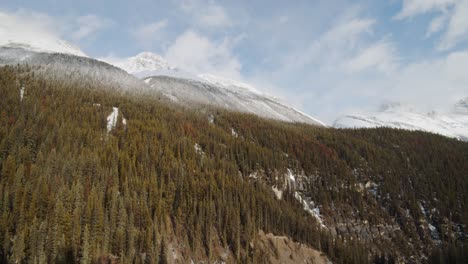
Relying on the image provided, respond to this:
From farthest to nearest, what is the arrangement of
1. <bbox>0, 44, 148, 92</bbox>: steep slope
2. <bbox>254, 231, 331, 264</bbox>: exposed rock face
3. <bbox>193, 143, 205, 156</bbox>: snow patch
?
<bbox>0, 44, 148, 92</bbox>: steep slope → <bbox>193, 143, 205, 156</bbox>: snow patch → <bbox>254, 231, 331, 264</bbox>: exposed rock face

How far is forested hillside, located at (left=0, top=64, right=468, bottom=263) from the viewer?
55.4m

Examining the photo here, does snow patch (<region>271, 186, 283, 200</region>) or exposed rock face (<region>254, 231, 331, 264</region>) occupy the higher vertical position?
snow patch (<region>271, 186, 283, 200</region>)

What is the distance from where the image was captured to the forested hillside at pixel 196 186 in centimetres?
5544

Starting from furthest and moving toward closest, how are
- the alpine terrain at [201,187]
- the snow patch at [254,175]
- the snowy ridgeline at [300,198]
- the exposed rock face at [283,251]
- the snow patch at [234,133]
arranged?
the snow patch at [234,133], the snow patch at [254,175], the snowy ridgeline at [300,198], the exposed rock face at [283,251], the alpine terrain at [201,187]

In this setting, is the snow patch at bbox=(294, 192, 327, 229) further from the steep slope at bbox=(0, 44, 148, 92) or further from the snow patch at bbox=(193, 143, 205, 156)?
the steep slope at bbox=(0, 44, 148, 92)

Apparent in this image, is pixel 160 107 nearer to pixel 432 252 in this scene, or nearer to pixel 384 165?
pixel 384 165

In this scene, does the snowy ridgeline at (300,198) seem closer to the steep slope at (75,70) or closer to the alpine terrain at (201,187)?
the alpine terrain at (201,187)

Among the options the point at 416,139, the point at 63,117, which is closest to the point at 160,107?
the point at 63,117

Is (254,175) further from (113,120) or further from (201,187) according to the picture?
(113,120)

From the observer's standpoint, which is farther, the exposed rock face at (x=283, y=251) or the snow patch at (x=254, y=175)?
the snow patch at (x=254, y=175)

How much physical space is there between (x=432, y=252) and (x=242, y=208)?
2355 inches

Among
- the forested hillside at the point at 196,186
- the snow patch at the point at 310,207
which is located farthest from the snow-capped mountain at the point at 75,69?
the snow patch at the point at 310,207

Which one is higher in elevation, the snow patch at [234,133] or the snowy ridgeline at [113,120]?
the snow patch at [234,133]

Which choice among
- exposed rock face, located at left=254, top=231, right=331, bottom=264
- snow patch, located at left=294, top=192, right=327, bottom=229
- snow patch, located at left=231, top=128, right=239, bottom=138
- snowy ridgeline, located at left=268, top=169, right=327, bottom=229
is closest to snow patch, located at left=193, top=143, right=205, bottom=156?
snowy ridgeline, located at left=268, top=169, right=327, bottom=229
